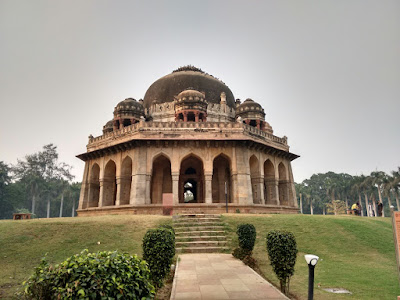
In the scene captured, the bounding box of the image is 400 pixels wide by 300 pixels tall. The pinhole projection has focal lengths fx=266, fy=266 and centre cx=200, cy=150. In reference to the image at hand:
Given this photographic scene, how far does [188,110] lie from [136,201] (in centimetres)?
829

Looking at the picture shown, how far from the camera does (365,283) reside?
6.02 metres

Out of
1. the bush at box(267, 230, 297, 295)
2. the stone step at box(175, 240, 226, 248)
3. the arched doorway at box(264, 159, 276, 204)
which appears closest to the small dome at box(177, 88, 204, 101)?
the arched doorway at box(264, 159, 276, 204)

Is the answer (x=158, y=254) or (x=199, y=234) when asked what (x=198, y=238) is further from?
(x=158, y=254)

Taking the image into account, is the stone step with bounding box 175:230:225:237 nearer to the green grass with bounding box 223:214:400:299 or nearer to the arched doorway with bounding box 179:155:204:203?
the green grass with bounding box 223:214:400:299

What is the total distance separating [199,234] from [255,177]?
11.0 metres

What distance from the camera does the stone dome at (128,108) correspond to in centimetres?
2256

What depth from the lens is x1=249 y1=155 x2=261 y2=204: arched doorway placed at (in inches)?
786

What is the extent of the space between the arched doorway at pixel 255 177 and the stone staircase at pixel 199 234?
835cm

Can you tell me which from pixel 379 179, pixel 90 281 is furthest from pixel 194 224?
pixel 379 179

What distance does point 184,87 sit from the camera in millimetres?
25422

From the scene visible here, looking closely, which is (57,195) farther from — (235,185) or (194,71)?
(235,185)

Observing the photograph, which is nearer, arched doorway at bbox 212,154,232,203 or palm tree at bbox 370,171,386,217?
arched doorway at bbox 212,154,232,203

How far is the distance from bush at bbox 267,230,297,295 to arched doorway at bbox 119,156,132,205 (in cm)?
1584

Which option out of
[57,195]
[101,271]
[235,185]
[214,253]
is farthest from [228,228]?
[57,195]
